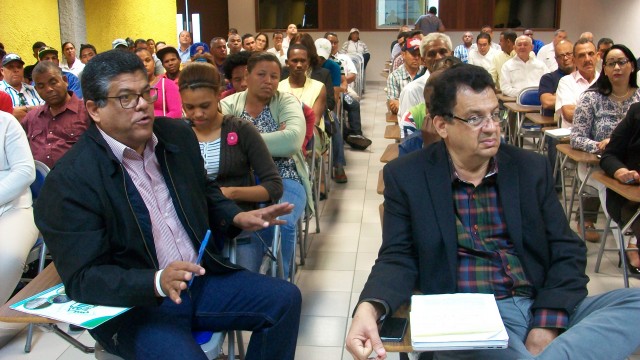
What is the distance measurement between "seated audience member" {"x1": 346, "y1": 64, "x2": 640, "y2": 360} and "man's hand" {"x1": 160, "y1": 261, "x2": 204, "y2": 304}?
483 mm

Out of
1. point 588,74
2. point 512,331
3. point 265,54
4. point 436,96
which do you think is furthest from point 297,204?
point 588,74

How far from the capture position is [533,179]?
6.61 feet

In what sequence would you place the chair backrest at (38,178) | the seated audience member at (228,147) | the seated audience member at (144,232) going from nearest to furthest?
the seated audience member at (144,232) < the seated audience member at (228,147) < the chair backrest at (38,178)

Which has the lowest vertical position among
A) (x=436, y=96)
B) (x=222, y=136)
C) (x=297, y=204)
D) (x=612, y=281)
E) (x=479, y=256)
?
(x=612, y=281)

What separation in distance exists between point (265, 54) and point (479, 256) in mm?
2271

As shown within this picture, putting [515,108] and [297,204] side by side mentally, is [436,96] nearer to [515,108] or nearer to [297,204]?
[297,204]

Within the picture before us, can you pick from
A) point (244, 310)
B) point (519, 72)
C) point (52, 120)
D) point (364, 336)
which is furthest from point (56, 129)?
point (519, 72)

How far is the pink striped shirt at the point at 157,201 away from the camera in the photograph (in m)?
2.14

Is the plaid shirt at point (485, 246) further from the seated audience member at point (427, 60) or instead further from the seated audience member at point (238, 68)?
the seated audience member at point (238, 68)

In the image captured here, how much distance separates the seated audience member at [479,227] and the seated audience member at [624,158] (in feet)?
4.86

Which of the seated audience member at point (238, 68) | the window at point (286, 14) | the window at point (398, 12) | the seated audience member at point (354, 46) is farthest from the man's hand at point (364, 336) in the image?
the window at point (286, 14)

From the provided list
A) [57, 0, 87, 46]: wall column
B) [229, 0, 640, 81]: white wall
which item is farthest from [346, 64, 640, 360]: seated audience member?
[229, 0, 640, 81]: white wall

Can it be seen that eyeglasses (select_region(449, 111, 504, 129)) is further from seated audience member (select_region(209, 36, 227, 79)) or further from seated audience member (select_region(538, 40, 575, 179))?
seated audience member (select_region(209, 36, 227, 79))

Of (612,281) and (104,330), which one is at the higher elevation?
(104,330)
